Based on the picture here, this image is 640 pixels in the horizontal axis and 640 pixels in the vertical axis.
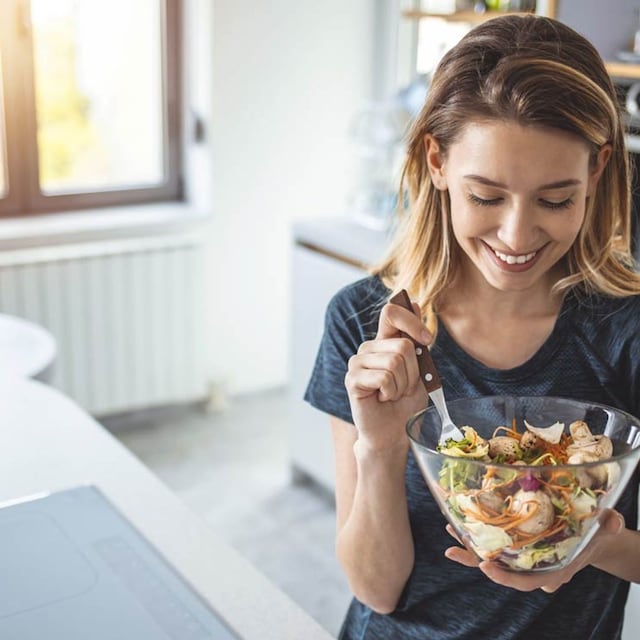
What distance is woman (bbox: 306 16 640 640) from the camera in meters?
1.05

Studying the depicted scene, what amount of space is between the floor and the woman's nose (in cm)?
162

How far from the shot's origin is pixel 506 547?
89 centimetres

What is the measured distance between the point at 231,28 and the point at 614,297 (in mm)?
2509

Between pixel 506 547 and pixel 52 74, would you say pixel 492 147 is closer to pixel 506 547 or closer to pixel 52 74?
pixel 506 547

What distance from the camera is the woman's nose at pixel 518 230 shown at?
1.04m

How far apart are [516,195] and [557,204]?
1.8 inches

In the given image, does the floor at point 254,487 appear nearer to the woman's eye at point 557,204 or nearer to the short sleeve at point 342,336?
the short sleeve at point 342,336

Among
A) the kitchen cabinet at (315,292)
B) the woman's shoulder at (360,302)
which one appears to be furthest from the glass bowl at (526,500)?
Result: the kitchen cabinet at (315,292)

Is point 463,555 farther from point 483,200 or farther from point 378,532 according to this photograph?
point 483,200

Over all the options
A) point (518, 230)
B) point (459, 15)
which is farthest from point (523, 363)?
point (459, 15)

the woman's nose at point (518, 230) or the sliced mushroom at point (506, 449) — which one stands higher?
the woman's nose at point (518, 230)

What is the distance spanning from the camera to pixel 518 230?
1040mm

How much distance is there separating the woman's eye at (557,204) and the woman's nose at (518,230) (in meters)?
0.02

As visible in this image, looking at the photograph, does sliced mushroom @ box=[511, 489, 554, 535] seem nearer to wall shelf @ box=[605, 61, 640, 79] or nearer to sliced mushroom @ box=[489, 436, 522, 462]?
sliced mushroom @ box=[489, 436, 522, 462]
